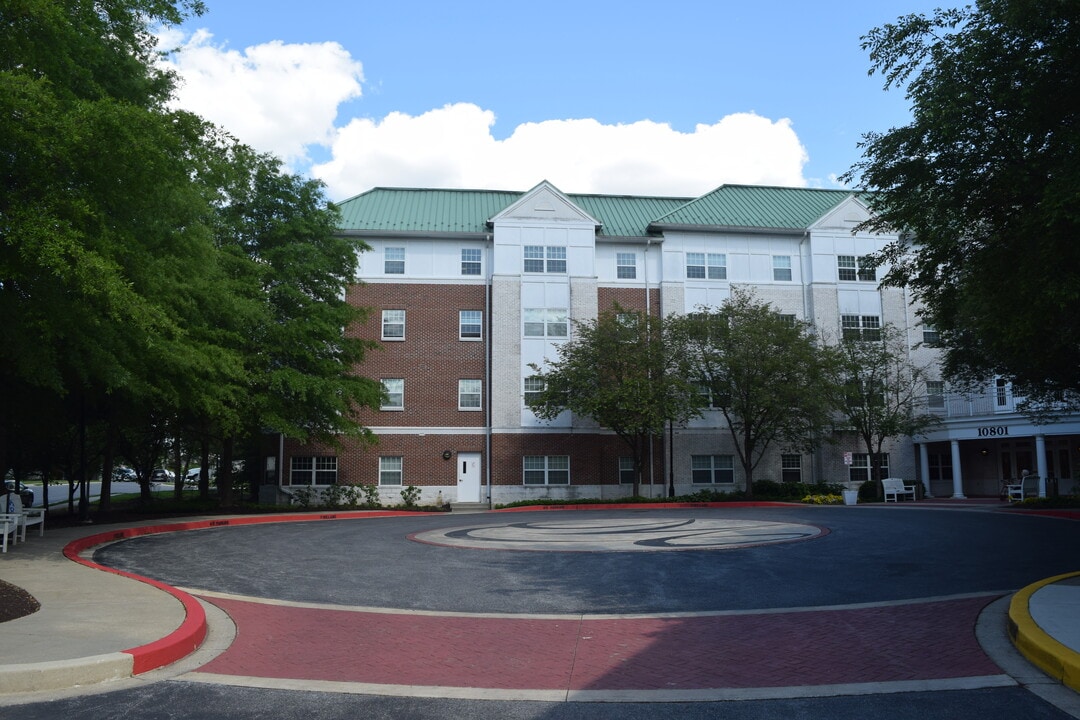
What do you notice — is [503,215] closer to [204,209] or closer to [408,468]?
[408,468]

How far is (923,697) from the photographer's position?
20.6 feet

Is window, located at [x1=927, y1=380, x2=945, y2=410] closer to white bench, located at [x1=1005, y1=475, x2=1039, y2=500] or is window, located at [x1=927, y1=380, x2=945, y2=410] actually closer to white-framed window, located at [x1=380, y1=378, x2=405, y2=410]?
white bench, located at [x1=1005, y1=475, x2=1039, y2=500]

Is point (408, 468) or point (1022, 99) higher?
point (1022, 99)

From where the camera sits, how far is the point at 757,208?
147ft

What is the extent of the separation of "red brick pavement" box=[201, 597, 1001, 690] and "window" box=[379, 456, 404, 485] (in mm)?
29167

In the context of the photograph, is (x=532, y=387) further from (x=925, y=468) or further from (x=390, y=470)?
(x=925, y=468)

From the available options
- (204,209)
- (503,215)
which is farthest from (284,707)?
(503,215)

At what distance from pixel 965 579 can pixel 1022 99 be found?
21.8ft

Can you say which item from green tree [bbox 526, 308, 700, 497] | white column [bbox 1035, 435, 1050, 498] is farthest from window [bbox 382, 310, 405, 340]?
white column [bbox 1035, 435, 1050, 498]

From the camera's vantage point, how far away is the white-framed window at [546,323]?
132 ft

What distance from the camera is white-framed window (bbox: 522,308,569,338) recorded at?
4022 centimetres

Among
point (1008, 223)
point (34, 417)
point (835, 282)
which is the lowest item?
point (34, 417)

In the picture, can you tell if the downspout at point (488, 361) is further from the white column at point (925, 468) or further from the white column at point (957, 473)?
the white column at point (957, 473)

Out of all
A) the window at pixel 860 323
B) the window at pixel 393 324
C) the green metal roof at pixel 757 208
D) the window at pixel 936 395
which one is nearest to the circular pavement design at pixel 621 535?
the window at pixel 393 324
